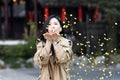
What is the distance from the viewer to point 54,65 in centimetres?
545

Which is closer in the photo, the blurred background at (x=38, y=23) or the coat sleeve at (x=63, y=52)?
the coat sleeve at (x=63, y=52)

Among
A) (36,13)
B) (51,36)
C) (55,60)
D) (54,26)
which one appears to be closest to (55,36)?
(51,36)

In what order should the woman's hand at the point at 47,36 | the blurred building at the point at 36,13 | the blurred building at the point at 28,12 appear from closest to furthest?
the woman's hand at the point at 47,36
the blurred building at the point at 36,13
the blurred building at the point at 28,12

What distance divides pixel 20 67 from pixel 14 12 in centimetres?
1145

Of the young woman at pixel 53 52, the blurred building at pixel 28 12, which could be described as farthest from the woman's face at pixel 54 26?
the blurred building at pixel 28 12

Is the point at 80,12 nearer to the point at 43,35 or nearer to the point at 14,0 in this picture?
the point at 14,0

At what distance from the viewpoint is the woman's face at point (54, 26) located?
530cm

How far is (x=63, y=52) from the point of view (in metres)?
5.28

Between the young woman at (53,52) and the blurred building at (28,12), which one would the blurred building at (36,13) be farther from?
the young woman at (53,52)

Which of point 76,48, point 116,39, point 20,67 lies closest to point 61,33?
point 76,48

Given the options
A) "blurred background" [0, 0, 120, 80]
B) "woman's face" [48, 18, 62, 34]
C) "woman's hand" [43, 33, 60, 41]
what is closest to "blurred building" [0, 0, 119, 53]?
"blurred background" [0, 0, 120, 80]

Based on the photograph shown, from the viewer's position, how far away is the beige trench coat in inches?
208

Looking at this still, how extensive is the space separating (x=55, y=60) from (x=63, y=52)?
0.55ft

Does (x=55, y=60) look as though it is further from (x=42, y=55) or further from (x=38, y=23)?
(x=38, y=23)
